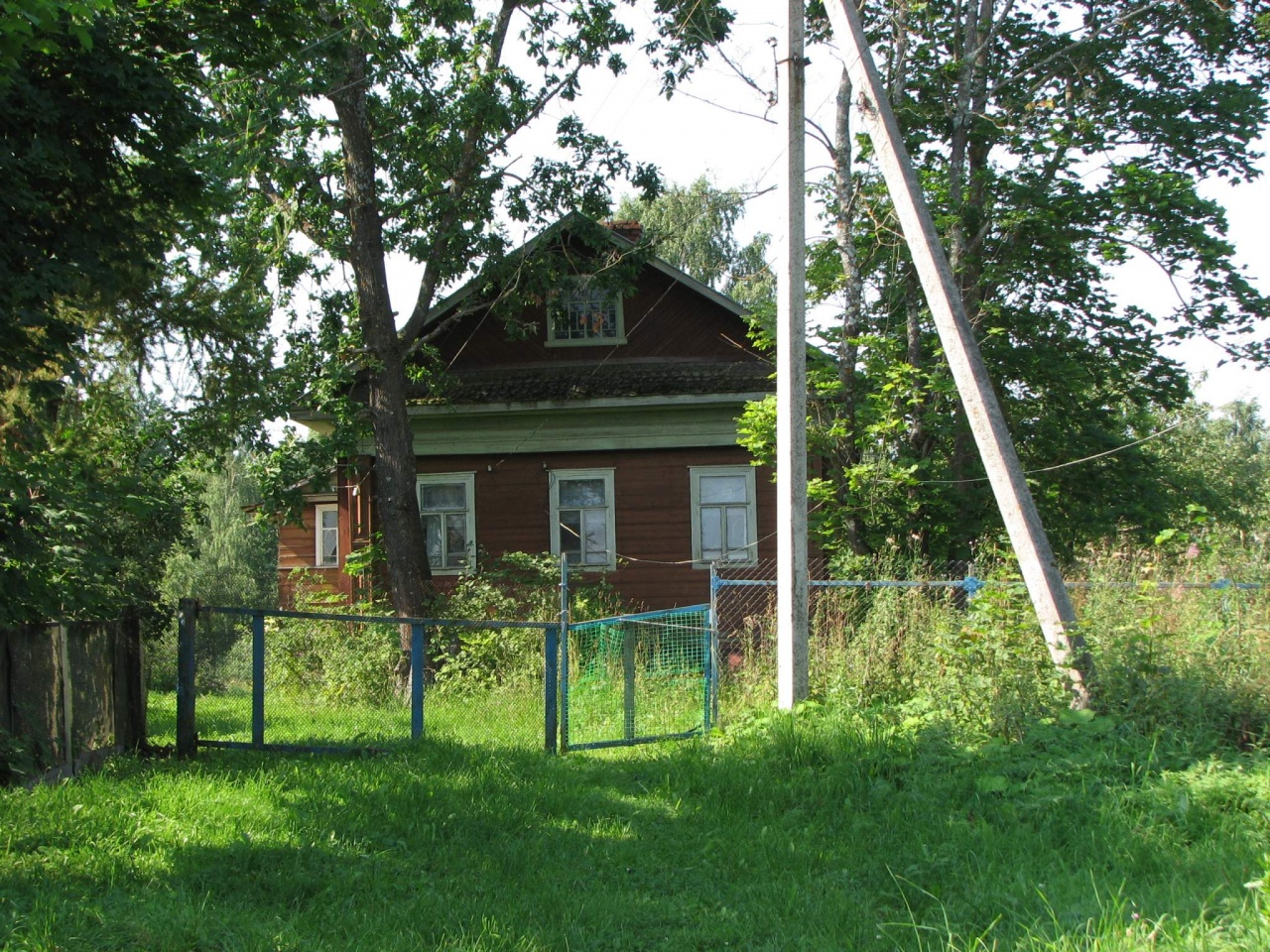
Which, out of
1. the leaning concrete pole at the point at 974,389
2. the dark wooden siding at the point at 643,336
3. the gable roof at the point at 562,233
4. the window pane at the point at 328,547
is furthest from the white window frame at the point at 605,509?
the window pane at the point at 328,547

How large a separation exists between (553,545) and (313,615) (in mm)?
8678

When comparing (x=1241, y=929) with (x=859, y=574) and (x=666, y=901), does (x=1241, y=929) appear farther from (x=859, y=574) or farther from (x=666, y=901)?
(x=859, y=574)

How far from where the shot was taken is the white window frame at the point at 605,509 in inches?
747

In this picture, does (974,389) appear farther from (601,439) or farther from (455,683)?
(601,439)

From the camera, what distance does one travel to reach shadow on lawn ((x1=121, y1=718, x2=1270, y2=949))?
522cm

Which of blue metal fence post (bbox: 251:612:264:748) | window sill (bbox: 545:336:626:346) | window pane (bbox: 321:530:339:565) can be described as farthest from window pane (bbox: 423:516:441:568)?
window pane (bbox: 321:530:339:565)

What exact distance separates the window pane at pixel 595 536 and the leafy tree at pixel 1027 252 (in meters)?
3.84

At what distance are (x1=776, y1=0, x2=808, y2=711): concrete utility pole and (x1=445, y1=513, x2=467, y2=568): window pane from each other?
10863 mm

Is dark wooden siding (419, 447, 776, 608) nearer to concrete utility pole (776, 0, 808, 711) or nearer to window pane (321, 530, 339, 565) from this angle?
concrete utility pole (776, 0, 808, 711)

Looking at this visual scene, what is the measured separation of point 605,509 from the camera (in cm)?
1919

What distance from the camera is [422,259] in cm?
1709

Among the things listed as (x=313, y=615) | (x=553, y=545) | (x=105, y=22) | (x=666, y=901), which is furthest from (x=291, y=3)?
(x=553, y=545)

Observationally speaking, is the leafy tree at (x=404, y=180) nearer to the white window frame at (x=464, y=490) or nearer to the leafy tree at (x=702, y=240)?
the white window frame at (x=464, y=490)

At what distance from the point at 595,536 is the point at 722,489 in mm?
2316
